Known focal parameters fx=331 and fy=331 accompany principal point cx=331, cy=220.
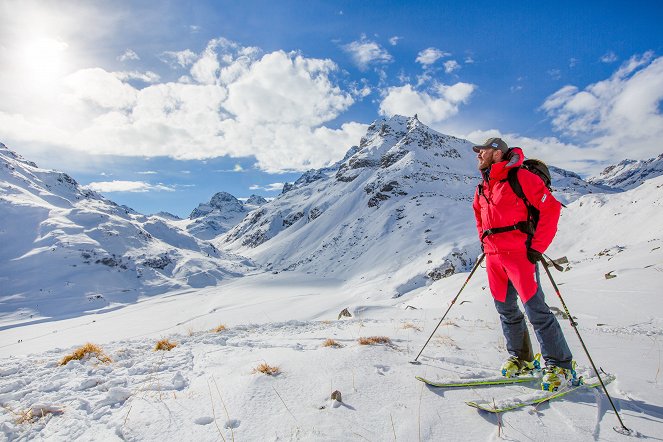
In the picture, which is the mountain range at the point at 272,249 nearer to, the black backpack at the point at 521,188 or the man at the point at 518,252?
the man at the point at 518,252

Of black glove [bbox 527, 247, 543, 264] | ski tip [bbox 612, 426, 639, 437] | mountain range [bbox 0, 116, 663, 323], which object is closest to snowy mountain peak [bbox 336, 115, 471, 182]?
mountain range [bbox 0, 116, 663, 323]

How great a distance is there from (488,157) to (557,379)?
2.87 metres

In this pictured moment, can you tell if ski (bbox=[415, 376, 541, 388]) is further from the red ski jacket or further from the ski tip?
the red ski jacket

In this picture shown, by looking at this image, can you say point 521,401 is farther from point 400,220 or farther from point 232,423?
point 400,220

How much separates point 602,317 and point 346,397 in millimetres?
9043

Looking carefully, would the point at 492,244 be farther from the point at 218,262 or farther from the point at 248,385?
the point at 218,262

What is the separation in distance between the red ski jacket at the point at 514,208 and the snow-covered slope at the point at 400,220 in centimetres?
3573

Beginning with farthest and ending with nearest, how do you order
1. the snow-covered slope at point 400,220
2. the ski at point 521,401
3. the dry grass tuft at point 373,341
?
the snow-covered slope at point 400,220, the dry grass tuft at point 373,341, the ski at point 521,401

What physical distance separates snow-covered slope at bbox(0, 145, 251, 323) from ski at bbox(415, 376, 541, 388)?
3661 inches

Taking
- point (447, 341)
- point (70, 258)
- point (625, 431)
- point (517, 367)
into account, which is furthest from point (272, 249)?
point (625, 431)

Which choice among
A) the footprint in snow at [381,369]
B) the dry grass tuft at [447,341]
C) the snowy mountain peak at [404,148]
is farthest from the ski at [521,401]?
the snowy mountain peak at [404,148]

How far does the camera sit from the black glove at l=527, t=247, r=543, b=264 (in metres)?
4.07

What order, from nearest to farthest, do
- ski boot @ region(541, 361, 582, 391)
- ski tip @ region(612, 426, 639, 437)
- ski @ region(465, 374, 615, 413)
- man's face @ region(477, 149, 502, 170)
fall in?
ski tip @ region(612, 426, 639, 437) → ski @ region(465, 374, 615, 413) → ski boot @ region(541, 361, 582, 391) → man's face @ region(477, 149, 502, 170)

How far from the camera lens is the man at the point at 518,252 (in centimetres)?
403
